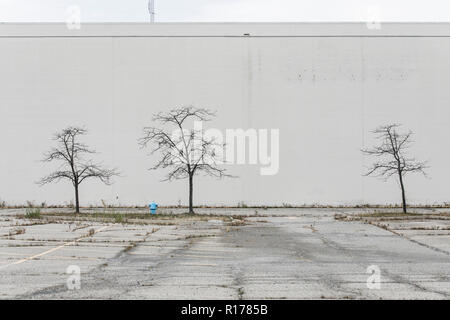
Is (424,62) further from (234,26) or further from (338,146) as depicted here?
(234,26)

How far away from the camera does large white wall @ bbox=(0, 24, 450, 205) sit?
32.8 m

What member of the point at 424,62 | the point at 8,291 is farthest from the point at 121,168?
the point at 8,291

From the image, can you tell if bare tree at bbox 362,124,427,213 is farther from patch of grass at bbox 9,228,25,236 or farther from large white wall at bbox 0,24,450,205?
patch of grass at bbox 9,228,25,236

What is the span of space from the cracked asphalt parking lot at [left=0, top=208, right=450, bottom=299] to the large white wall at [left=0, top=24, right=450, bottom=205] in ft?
36.2

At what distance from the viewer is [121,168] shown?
32.9 metres

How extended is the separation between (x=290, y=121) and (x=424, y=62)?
849 cm

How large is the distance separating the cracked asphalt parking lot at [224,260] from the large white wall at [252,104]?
36.2ft

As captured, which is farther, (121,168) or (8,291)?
(121,168)

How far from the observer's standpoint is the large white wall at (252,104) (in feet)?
108

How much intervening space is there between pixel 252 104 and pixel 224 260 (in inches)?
822
